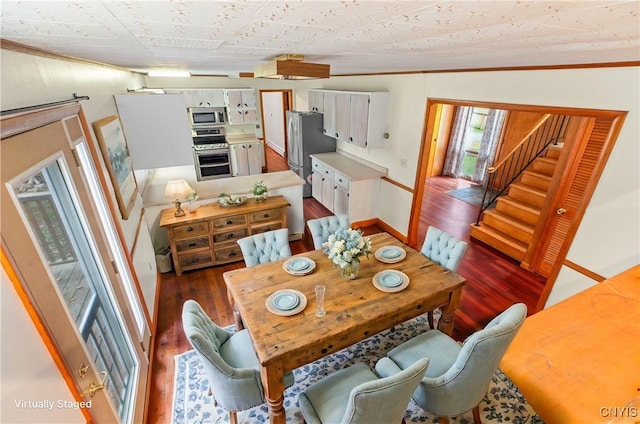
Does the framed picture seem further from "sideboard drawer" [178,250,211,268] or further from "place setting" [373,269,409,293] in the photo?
"place setting" [373,269,409,293]

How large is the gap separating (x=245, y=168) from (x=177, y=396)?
5034 mm

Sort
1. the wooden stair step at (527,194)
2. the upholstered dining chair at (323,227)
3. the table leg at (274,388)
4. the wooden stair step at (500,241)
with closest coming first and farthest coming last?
the table leg at (274,388), the upholstered dining chair at (323,227), the wooden stair step at (500,241), the wooden stair step at (527,194)

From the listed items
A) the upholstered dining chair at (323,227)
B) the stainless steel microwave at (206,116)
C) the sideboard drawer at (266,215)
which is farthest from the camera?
the stainless steel microwave at (206,116)

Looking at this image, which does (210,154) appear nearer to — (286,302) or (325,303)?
(286,302)

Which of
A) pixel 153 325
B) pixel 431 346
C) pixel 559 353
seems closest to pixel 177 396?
pixel 153 325

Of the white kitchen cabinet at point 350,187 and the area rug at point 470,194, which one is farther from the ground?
the white kitchen cabinet at point 350,187

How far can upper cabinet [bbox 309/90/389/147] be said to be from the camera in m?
4.09

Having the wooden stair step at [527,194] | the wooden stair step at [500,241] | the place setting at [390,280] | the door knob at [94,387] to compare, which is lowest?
the wooden stair step at [500,241]

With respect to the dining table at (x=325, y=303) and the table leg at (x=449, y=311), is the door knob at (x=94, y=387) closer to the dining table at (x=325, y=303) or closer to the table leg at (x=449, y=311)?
the dining table at (x=325, y=303)

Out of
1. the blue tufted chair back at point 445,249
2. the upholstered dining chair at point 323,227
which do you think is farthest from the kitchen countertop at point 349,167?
the blue tufted chair back at point 445,249

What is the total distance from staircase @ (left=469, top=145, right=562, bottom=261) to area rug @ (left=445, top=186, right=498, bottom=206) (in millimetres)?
1396

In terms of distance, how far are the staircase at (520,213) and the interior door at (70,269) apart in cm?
443

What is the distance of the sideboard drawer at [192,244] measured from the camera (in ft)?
11.4

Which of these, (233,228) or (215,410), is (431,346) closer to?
(215,410)
